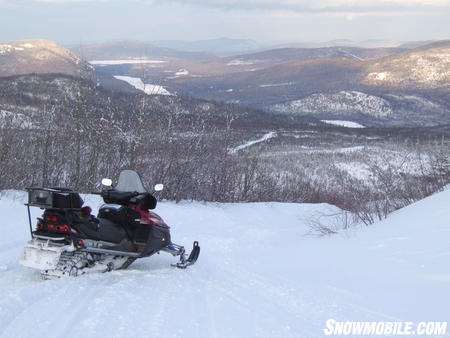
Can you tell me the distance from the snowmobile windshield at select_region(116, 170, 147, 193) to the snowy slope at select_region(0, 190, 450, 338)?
98 cm

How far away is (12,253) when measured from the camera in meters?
5.96

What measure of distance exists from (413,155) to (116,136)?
300 inches

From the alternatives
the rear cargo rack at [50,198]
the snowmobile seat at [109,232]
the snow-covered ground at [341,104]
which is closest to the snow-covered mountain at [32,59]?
the snow-covered ground at [341,104]

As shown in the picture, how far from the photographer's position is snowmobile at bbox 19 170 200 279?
4859 mm

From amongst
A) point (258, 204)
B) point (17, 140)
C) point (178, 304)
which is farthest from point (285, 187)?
point (178, 304)

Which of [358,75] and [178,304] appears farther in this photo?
[358,75]

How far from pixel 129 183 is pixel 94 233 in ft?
3.43

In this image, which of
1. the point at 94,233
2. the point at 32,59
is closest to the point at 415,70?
the point at 32,59

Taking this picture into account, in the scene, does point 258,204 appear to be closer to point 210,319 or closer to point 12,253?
point 12,253

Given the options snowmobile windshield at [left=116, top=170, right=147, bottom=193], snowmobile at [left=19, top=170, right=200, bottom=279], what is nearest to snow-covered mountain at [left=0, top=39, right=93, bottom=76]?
snowmobile windshield at [left=116, top=170, right=147, bottom=193]

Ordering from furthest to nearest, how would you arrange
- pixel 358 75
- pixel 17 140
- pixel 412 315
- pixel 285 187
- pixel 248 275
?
pixel 358 75 → pixel 285 187 → pixel 17 140 → pixel 248 275 → pixel 412 315

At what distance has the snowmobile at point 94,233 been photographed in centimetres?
486

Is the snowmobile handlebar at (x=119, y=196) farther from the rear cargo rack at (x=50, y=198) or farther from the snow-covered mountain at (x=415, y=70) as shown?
the snow-covered mountain at (x=415, y=70)

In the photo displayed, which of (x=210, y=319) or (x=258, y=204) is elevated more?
(x=210, y=319)
